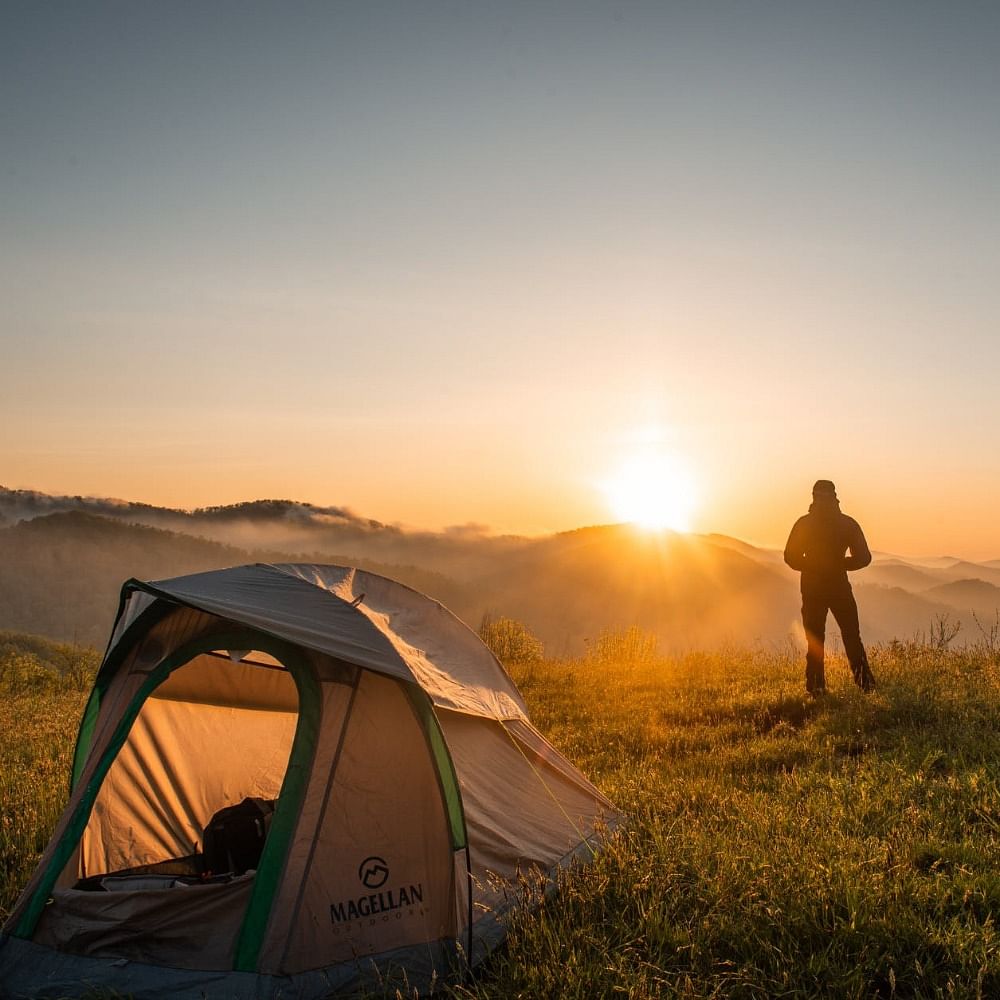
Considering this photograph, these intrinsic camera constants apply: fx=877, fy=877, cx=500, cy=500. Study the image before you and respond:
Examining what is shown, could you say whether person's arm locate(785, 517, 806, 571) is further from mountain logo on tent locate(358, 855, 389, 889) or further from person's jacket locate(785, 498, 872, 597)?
mountain logo on tent locate(358, 855, 389, 889)

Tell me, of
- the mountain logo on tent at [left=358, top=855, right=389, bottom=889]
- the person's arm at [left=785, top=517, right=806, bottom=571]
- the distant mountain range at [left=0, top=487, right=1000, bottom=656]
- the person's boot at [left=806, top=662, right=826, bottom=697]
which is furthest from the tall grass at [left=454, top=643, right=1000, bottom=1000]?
the distant mountain range at [left=0, top=487, right=1000, bottom=656]

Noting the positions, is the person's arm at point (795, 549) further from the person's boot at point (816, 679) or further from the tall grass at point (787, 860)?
the tall grass at point (787, 860)

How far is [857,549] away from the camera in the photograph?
11.1 metres

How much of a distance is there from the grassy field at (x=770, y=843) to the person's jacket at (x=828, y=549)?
1.35m

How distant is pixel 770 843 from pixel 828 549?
19.3 ft

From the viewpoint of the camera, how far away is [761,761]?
8.52m

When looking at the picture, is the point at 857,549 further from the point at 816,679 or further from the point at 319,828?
the point at 319,828

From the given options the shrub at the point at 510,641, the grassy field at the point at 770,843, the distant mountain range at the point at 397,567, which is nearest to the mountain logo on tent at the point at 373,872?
the grassy field at the point at 770,843

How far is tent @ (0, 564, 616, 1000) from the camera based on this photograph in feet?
16.2

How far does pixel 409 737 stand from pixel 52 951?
2410mm

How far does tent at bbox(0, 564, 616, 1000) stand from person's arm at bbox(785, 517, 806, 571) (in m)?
5.71

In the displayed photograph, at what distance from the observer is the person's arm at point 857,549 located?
36.1 ft

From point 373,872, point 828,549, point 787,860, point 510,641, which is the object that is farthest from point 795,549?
point 510,641

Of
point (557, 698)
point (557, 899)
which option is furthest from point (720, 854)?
point (557, 698)
